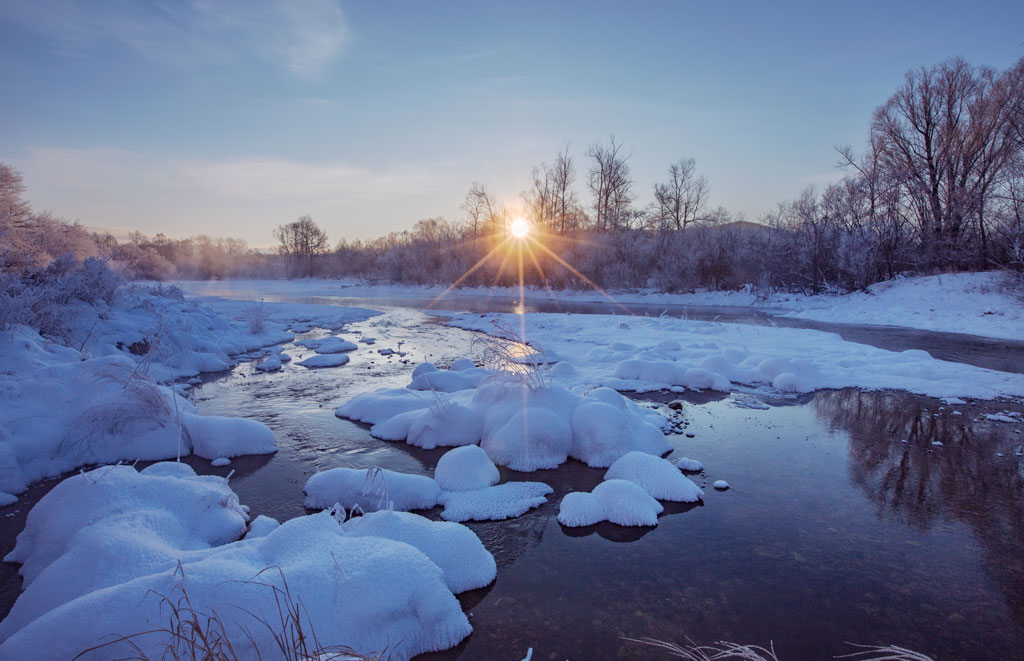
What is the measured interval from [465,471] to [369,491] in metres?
0.99

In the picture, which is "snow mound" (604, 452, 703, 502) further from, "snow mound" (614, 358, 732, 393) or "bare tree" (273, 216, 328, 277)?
"bare tree" (273, 216, 328, 277)

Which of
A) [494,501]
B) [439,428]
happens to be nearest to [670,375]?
[439,428]

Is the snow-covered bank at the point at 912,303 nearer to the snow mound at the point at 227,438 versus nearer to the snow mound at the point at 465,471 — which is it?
the snow mound at the point at 465,471

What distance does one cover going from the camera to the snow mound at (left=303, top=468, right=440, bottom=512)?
4.59 m

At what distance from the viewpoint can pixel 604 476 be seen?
17.8 feet

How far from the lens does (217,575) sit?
276cm

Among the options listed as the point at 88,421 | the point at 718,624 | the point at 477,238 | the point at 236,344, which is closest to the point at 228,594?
the point at 718,624

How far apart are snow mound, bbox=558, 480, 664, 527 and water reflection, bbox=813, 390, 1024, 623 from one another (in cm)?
214

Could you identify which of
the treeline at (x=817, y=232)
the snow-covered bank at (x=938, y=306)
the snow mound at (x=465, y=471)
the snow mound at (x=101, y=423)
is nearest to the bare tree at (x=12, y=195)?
the treeline at (x=817, y=232)

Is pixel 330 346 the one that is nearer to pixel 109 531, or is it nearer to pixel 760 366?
pixel 109 531

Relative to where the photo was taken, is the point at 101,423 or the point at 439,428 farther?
the point at 439,428

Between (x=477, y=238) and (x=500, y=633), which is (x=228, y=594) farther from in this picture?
(x=477, y=238)

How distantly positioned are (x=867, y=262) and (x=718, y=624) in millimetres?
27074

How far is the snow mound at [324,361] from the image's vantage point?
11.2 m
